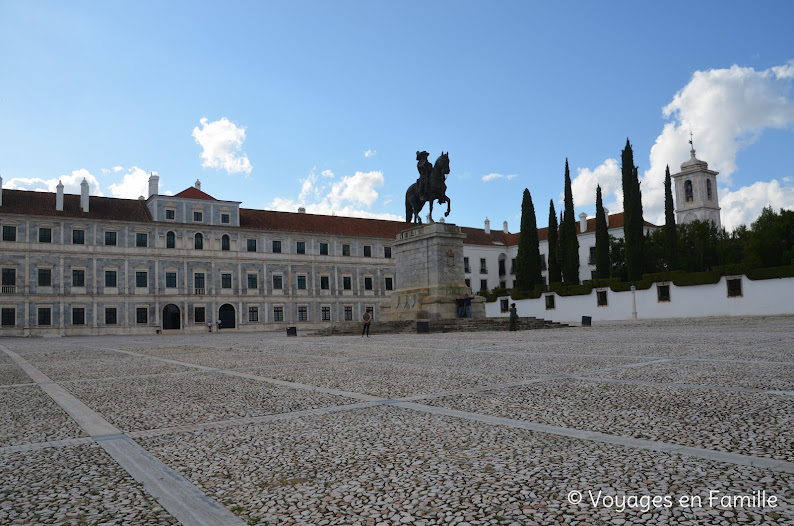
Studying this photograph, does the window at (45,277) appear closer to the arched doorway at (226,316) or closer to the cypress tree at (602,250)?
the arched doorway at (226,316)

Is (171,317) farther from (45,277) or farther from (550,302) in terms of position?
(550,302)

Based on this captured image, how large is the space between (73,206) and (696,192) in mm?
64886

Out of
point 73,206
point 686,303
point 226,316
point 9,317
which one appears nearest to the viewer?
point 686,303

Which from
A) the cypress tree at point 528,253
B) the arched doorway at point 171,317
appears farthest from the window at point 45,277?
the cypress tree at point 528,253

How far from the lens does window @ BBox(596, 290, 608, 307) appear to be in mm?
36688

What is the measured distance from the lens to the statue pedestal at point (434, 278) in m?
27.0

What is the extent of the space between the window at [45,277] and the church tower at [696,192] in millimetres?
64459

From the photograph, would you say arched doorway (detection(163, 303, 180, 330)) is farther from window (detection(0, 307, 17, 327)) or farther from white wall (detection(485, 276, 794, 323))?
white wall (detection(485, 276, 794, 323))

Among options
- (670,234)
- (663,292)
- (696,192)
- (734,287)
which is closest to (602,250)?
(670,234)

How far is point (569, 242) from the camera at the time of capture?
44438 mm

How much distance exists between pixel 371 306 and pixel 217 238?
16360 mm

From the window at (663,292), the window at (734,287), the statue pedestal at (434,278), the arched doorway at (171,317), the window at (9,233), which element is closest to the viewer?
the statue pedestal at (434,278)

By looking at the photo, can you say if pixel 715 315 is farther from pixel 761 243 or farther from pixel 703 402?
pixel 703 402

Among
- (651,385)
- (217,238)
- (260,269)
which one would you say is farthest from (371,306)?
(651,385)
